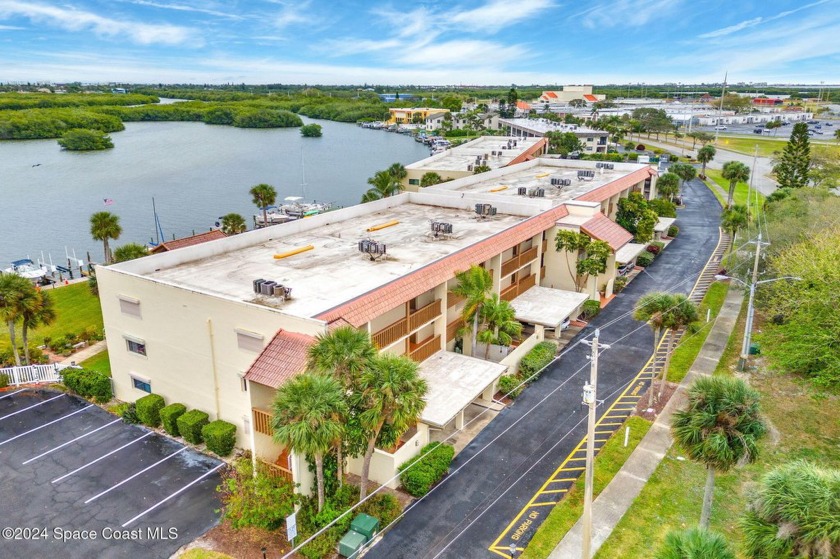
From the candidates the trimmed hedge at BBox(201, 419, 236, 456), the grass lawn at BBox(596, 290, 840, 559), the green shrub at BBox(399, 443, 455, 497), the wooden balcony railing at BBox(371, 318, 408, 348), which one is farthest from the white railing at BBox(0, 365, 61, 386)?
the grass lawn at BBox(596, 290, 840, 559)

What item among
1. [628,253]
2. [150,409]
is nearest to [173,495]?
[150,409]

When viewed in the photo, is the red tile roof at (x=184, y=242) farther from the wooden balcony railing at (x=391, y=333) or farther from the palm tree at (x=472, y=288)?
the palm tree at (x=472, y=288)

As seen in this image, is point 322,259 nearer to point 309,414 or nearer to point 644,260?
point 309,414

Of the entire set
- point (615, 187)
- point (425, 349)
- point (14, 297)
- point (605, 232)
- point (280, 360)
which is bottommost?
point (425, 349)

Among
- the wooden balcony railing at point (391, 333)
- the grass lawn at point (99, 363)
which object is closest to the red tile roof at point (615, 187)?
the wooden balcony railing at point (391, 333)

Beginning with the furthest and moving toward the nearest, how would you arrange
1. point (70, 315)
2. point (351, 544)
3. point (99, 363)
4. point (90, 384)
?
point (70, 315) < point (99, 363) < point (90, 384) < point (351, 544)

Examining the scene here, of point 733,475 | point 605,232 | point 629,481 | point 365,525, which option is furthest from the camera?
point 605,232

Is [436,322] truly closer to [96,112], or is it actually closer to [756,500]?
[756,500]
